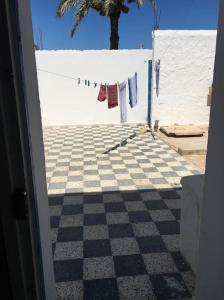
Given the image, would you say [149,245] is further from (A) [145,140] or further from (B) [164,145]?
(A) [145,140]

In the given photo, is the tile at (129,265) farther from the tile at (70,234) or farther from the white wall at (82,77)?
the white wall at (82,77)

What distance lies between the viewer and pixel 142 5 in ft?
39.3

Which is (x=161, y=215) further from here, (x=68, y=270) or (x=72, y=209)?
(x=68, y=270)

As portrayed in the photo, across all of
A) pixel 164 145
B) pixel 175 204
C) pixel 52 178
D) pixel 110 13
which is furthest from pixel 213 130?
pixel 110 13


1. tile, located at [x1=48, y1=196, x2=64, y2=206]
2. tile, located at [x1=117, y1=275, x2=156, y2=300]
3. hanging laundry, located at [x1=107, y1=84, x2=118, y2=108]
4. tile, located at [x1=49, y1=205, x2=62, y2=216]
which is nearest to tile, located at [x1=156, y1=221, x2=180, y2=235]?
tile, located at [x1=117, y1=275, x2=156, y2=300]

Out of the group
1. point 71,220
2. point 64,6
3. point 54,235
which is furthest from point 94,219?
point 64,6

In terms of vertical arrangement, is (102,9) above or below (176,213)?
above

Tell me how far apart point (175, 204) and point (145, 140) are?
12.1 feet

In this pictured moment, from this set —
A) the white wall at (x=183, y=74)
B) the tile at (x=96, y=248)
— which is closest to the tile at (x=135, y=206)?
the tile at (x=96, y=248)

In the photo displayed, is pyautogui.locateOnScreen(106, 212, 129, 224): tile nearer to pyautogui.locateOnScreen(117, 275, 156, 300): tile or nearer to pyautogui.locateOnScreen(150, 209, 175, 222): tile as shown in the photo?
pyautogui.locateOnScreen(150, 209, 175, 222): tile

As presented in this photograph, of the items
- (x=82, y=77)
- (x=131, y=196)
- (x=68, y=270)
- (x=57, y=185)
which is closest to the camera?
(x=68, y=270)

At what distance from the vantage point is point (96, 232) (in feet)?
9.70

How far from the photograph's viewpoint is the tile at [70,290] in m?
2.09

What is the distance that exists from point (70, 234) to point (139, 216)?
2.76ft
